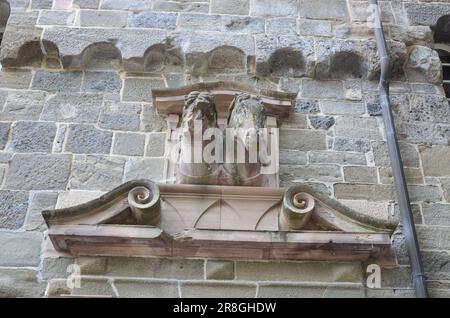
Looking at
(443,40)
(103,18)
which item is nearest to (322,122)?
(443,40)

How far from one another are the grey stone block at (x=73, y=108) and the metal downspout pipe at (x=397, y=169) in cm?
211

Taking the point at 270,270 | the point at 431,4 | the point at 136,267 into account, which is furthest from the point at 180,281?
the point at 431,4

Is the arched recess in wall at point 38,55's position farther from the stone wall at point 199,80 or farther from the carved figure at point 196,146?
the carved figure at point 196,146

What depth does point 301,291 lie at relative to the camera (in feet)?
13.9

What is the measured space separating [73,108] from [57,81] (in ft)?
1.14

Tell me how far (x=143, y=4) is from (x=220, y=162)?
1.98 metres

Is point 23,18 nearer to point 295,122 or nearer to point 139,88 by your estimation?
point 139,88

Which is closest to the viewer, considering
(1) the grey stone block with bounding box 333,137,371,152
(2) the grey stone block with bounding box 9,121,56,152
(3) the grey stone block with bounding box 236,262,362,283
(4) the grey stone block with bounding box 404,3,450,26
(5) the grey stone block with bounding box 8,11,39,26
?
(3) the grey stone block with bounding box 236,262,362,283

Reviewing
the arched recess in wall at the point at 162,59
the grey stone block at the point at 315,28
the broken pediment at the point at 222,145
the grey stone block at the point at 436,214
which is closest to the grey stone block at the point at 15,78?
the arched recess in wall at the point at 162,59

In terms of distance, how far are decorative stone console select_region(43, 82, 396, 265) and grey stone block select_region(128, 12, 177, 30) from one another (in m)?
1.26

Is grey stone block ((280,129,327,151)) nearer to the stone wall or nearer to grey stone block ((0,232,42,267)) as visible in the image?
the stone wall

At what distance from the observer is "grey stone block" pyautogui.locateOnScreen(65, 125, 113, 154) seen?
16.4 feet

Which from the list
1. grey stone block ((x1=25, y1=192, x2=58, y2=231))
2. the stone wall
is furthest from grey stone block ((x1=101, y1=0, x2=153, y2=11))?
grey stone block ((x1=25, y1=192, x2=58, y2=231))

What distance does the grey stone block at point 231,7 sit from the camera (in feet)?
19.9
